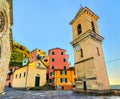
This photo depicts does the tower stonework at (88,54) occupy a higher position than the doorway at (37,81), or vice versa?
the tower stonework at (88,54)

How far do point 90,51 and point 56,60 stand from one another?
24.1 metres

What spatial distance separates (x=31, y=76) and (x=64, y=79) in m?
9.97

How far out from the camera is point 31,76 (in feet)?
96.4

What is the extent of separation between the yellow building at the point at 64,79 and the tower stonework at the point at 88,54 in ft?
47.5

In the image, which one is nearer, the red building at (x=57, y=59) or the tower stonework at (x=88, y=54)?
the tower stonework at (x=88, y=54)

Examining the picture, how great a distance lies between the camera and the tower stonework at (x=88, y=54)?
16.4 m

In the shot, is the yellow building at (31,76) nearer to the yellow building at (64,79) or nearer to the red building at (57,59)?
the yellow building at (64,79)

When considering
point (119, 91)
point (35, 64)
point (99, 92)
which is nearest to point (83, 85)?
point (99, 92)

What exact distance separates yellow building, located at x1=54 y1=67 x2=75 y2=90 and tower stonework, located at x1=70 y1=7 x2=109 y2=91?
1449 cm

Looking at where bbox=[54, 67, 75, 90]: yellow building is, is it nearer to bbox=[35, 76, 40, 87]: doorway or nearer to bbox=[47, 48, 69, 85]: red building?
bbox=[35, 76, 40, 87]: doorway

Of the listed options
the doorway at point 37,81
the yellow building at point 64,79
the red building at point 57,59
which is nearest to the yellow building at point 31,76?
the doorway at point 37,81

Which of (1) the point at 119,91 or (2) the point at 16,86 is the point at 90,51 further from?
(2) the point at 16,86

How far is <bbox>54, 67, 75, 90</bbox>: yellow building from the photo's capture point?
3275cm

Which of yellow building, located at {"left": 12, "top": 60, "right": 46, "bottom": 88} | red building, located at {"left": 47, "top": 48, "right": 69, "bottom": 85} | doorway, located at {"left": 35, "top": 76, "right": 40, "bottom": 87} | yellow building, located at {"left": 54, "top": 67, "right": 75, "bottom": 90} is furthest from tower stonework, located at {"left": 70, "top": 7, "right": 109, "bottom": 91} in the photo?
red building, located at {"left": 47, "top": 48, "right": 69, "bottom": 85}
